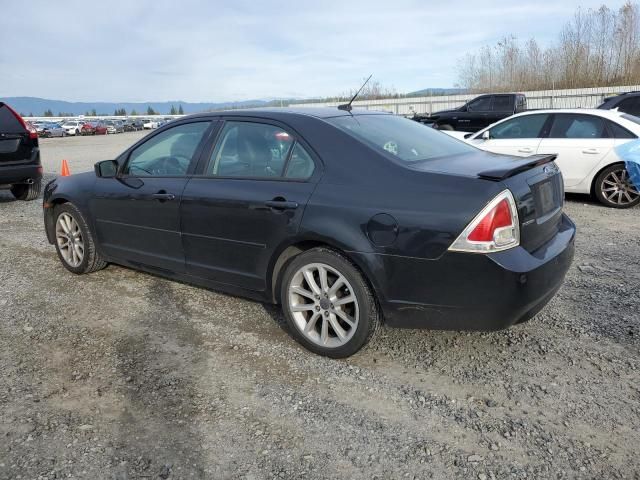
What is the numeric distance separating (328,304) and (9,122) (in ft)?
26.8

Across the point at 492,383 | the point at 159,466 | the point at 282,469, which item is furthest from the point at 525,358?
the point at 159,466

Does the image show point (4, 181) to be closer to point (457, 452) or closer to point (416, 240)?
point (416, 240)

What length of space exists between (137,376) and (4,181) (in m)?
7.20

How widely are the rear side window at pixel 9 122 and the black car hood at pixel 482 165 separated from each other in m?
8.26

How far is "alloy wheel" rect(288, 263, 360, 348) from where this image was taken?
338cm

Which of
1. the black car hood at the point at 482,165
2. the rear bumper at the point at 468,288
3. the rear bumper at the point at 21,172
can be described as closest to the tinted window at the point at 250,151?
the black car hood at the point at 482,165

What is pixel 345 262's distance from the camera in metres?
3.28

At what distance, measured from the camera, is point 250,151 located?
12.8 feet

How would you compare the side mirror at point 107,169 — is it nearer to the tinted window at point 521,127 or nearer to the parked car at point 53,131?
the tinted window at point 521,127

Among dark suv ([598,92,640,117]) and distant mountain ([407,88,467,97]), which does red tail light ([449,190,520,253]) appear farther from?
distant mountain ([407,88,467,97])

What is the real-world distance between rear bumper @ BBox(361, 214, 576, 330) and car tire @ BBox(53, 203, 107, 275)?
3.23 meters

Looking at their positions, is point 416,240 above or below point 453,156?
below

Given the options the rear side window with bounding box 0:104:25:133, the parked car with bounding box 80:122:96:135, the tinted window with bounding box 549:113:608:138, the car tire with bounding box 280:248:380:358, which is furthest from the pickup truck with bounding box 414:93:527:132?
the parked car with bounding box 80:122:96:135

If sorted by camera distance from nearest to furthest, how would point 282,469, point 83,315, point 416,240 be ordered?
point 282,469
point 416,240
point 83,315
